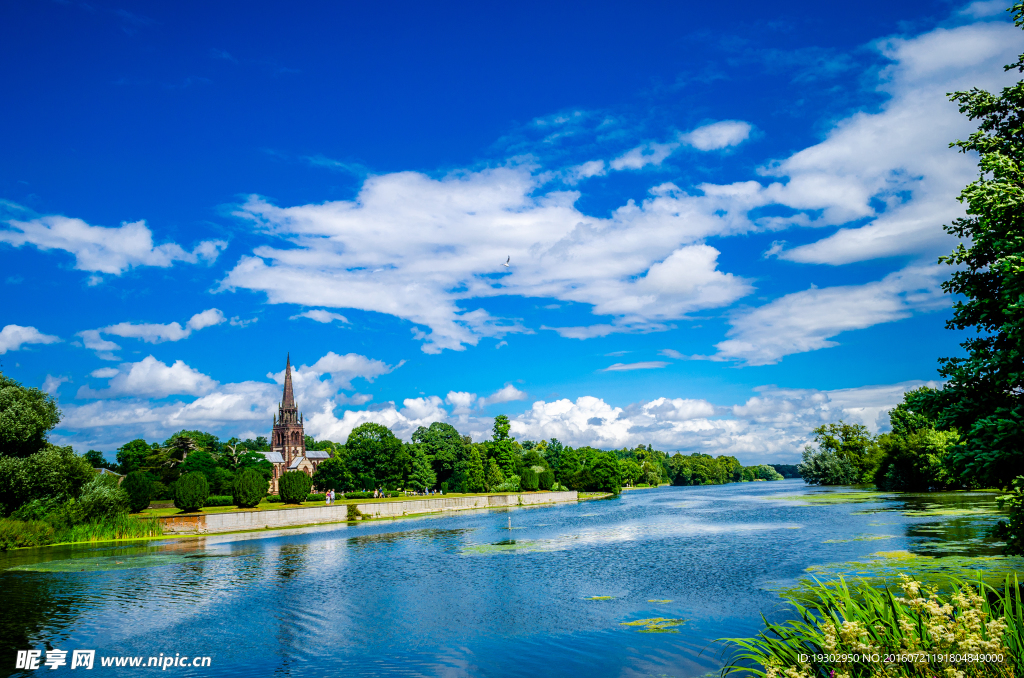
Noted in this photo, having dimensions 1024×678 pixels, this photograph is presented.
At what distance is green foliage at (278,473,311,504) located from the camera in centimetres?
6975

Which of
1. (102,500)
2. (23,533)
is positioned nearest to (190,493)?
(102,500)

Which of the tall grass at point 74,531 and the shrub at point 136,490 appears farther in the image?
the shrub at point 136,490

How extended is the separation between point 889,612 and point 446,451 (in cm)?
11216

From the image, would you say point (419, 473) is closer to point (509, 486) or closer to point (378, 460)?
point (378, 460)

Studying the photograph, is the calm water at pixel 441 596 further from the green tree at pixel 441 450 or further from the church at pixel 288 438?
the church at pixel 288 438

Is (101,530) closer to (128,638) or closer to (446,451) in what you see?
(128,638)

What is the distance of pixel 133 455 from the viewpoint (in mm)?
109375

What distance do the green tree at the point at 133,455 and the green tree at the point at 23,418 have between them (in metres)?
75.2

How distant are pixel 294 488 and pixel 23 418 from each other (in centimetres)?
3338

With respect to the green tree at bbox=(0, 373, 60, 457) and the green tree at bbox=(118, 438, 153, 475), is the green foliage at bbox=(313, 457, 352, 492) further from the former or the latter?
the green tree at bbox=(0, 373, 60, 457)

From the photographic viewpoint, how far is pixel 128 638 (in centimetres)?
1755

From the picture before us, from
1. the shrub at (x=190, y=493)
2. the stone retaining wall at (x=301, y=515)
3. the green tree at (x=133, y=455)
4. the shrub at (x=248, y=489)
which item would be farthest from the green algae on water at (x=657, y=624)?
the green tree at (x=133, y=455)

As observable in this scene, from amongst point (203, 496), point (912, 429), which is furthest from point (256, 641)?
point (912, 429)

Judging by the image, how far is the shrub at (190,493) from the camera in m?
55.2
